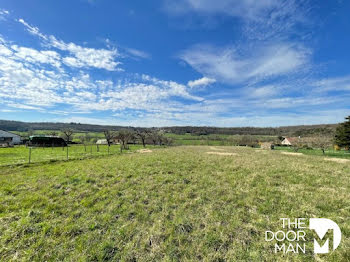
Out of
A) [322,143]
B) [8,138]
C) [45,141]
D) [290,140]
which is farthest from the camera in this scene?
[290,140]

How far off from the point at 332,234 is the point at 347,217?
1549 millimetres

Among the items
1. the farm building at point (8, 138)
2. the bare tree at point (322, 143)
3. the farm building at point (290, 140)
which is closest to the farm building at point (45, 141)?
the farm building at point (8, 138)

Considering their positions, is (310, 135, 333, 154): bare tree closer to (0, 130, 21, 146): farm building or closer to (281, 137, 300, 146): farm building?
(281, 137, 300, 146): farm building

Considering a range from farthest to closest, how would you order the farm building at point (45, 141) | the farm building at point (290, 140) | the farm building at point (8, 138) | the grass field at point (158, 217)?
the farm building at point (45, 141) → the farm building at point (290, 140) → the farm building at point (8, 138) → the grass field at point (158, 217)

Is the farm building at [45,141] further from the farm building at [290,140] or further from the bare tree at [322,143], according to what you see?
the farm building at [290,140]

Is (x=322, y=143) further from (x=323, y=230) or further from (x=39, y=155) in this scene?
(x=39, y=155)

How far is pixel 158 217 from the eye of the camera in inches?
201

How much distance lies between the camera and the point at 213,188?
7.61 metres

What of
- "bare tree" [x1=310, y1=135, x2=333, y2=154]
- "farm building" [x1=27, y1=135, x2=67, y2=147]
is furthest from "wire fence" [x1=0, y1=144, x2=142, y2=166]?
"bare tree" [x1=310, y1=135, x2=333, y2=154]

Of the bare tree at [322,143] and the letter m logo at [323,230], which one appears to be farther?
the bare tree at [322,143]

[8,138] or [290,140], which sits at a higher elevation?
[290,140]

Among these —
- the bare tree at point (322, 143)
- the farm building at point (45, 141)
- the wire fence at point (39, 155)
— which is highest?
the bare tree at point (322, 143)

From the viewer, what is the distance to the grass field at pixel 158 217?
11.7ft

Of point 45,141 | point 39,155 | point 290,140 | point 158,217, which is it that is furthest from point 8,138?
point 290,140
